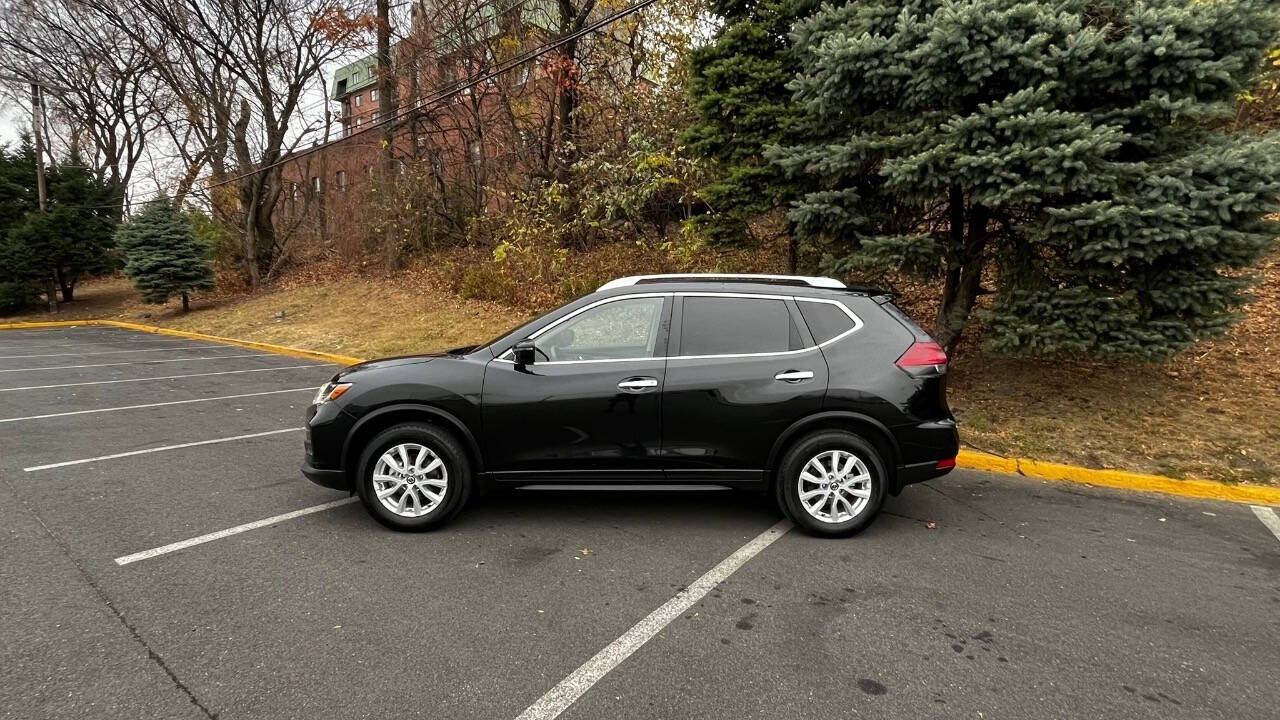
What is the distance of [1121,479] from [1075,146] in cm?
278

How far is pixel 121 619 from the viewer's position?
10.2 ft

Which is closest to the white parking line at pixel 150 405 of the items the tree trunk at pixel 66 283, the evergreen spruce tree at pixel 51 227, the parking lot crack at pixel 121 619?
the parking lot crack at pixel 121 619

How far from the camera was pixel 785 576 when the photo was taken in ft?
12.0

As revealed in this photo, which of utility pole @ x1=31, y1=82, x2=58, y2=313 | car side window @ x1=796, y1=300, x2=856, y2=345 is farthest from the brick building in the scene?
car side window @ x1=796, y1=300, x2=856, y2=345

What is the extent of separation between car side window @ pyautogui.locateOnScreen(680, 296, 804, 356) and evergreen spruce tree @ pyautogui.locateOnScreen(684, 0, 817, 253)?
12.8 feet

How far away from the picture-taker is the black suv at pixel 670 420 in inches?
162

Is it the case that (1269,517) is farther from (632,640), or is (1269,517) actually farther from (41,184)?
(41,184)

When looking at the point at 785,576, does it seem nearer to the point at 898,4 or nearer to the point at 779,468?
the point at 779,468

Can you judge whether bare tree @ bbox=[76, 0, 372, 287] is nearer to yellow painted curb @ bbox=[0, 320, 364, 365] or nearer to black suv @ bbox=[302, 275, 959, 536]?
yellow painted curb @ bbox=[0, 320, 364, 365]

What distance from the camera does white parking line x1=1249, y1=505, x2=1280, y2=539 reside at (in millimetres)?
4520

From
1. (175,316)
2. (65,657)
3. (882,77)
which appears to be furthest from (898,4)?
(175,316)

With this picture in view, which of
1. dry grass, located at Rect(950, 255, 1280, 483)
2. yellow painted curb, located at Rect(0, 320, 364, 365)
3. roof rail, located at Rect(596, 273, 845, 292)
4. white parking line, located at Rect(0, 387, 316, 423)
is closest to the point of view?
roof rail, located at Rect(596, 273, 845, 292)

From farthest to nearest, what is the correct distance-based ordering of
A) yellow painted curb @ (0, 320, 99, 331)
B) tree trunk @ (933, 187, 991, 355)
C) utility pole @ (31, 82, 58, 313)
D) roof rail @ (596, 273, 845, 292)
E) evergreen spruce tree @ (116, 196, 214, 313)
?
1. utility pole @ (31, 82, 58, 313)
2. evergreen spruce tree @ (116, 196, 214, 313)
3. yellow painted curb @ (0, 320, 99, 331)
4. tree trunk @ (933, 187, 991, 355)
5. roof rail @ (596, 273, 845, 292)

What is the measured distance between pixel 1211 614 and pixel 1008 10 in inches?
186
